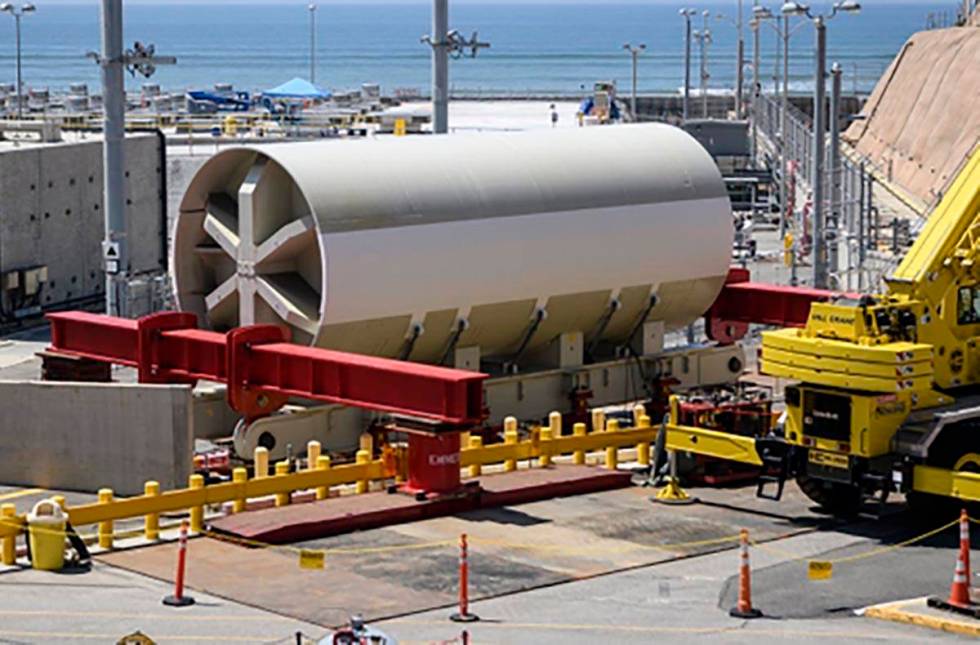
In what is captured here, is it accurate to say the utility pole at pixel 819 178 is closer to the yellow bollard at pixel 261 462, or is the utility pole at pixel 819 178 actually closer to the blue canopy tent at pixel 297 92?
the yellow bollard at pixel 261 462

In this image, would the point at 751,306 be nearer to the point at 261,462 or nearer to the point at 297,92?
the point at 261,462

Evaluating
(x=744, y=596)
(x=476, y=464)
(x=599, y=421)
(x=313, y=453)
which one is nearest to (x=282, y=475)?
(x=313, y=453)

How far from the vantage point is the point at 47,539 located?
2269cm

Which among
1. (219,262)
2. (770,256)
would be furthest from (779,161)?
(219,262)

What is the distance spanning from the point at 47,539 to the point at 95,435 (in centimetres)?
556

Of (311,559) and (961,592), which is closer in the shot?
(961,592)

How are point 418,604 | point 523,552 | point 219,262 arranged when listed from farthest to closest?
point 219,262
point 523,552
point 418,604

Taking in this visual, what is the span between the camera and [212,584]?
22.1 meters

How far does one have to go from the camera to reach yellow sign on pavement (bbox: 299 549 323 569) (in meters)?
21.5

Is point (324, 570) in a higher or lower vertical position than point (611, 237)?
lower

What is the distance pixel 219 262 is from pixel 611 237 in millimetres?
5594

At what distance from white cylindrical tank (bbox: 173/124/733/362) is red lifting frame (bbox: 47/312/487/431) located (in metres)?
1.00

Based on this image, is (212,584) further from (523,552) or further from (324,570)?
(523,552)

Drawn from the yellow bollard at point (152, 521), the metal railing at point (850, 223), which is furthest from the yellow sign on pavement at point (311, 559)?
the metal railing at point (850, 223)
